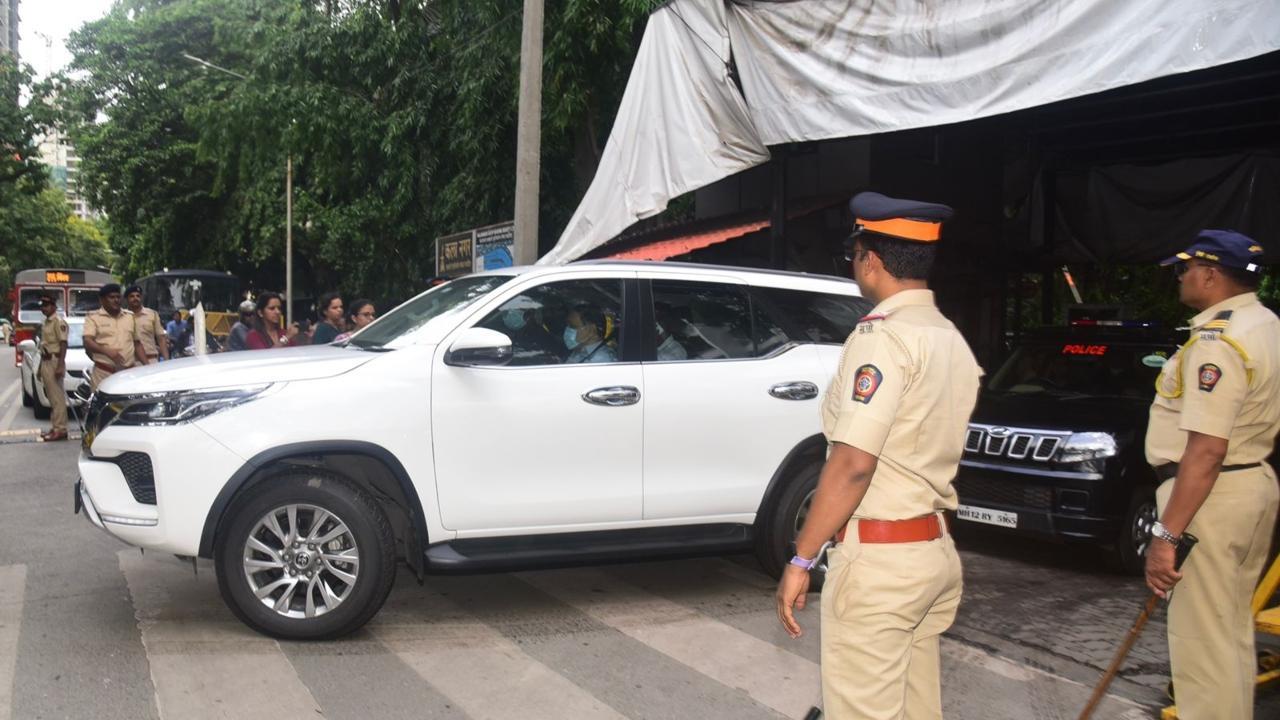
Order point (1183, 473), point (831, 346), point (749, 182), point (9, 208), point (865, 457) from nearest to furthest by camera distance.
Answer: point (865, 457) < point (1183, 473) < point (831, 346) < point (749, 182) < point (9, 208)

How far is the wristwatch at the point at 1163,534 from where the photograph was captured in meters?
3.35

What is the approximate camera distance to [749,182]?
14.7 meters

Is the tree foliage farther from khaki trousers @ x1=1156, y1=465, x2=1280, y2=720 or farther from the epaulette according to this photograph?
khaki trousers @ x1=1156, y1=465, x2=1280, y2=720

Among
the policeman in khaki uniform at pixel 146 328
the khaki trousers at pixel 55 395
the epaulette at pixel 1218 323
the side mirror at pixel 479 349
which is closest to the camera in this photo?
the epaulette at pixel 1218 323

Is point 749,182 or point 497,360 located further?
point 749,182

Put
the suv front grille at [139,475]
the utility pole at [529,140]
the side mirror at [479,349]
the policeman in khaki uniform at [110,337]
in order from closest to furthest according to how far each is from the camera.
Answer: the suv front grille at [139,475], the side mirror at [479,349], the utility pole at [529,140], the policeman in khaki uniform at [110,337]

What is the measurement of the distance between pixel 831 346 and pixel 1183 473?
2.94m

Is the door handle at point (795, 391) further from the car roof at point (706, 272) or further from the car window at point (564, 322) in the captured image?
the car window at point (564, 322)

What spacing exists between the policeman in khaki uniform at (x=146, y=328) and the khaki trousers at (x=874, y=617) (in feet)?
32.3

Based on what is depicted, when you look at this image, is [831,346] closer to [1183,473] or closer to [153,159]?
[1183,473]

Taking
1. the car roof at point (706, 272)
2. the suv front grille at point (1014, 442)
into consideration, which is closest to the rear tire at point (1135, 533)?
the suv front grille at point (1014, 442)

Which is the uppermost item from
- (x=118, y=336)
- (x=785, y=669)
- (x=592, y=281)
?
(x=592, y=281)

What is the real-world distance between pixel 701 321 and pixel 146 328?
7.59 meters

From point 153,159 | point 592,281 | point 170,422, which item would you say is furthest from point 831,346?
point 153,159
